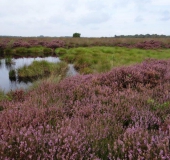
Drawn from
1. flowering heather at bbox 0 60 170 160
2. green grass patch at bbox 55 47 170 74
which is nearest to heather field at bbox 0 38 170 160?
flowering heather at bbox 0 60 170 160

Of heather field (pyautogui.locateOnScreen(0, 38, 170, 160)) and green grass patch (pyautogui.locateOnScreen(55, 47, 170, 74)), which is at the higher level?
green grass patch (pyautogui.locateOnScreen(55, 47, 170, 74))

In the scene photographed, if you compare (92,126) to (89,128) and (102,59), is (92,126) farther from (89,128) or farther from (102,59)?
(102,59)

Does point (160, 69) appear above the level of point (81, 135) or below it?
above

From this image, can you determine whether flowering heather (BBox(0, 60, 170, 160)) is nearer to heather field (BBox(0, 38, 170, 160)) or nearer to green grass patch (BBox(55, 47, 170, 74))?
heather field (BBox(0, 38, 170, 160))

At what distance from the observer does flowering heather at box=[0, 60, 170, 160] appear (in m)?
2.22

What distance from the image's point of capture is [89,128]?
9.71 ft

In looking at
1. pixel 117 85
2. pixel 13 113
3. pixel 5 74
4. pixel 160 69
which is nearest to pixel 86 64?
pixel 5 74

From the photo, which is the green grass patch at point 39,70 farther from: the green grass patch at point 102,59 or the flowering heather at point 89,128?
the flowering heather at point 89,128

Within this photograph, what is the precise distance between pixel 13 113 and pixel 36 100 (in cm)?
99

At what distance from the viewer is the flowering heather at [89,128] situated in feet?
7.28

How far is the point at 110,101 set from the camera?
13.6 ft

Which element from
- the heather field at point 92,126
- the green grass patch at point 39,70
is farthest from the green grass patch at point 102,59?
the heather field at point 92,126

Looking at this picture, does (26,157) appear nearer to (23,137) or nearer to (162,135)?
(23,137)

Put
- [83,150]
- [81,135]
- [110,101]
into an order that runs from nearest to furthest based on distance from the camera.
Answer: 1. [83,150]
2. [81,135]
3. [110,101]
